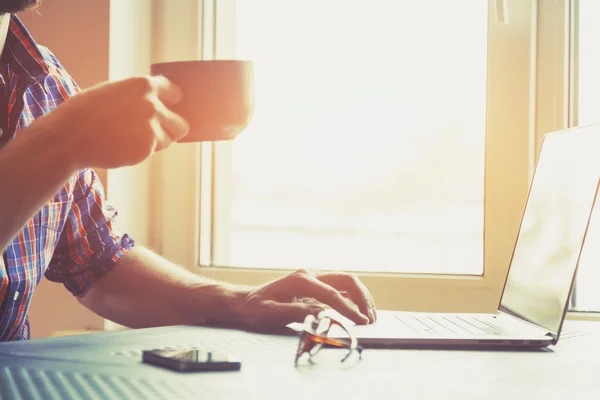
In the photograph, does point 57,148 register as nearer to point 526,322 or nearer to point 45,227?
point 45,227

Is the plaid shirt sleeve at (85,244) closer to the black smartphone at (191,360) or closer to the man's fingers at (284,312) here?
the man's fingers at (284,312)

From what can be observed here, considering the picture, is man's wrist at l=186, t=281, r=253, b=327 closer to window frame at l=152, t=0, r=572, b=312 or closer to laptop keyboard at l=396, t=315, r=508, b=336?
laptop keyboard at l=396, t=315, r=508, b=336

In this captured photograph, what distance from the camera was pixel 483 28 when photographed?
59.7 inches

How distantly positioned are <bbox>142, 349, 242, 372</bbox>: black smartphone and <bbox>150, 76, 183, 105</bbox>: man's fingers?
27 centimetres

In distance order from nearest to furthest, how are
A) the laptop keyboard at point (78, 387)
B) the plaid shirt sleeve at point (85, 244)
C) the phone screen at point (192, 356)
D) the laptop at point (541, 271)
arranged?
the laptop keyboard at point (78, 387) < the phone screen at point (192, 356) < the laptop at point (541, 271) < the plaid shirt sleeve at point (85, 244)

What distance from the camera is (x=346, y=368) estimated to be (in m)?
0.72

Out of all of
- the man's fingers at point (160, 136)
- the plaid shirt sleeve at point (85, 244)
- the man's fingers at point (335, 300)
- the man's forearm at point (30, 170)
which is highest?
the man's fingers at point (160, 136)

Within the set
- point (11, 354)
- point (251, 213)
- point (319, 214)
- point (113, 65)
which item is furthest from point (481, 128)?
point (11, 354)

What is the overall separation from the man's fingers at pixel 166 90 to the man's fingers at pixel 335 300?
351 mm

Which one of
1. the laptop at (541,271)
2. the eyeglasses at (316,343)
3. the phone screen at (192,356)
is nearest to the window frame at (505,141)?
the laptop at (541,271)

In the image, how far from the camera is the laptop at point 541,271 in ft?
2.83

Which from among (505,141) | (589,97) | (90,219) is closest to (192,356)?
(90,219)

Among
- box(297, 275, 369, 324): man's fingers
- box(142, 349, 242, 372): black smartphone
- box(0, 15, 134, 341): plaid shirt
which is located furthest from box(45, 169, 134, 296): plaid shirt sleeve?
box(142, 349, 242, 372): black smartphone

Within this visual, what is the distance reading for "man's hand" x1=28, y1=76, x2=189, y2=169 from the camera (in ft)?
2.38
